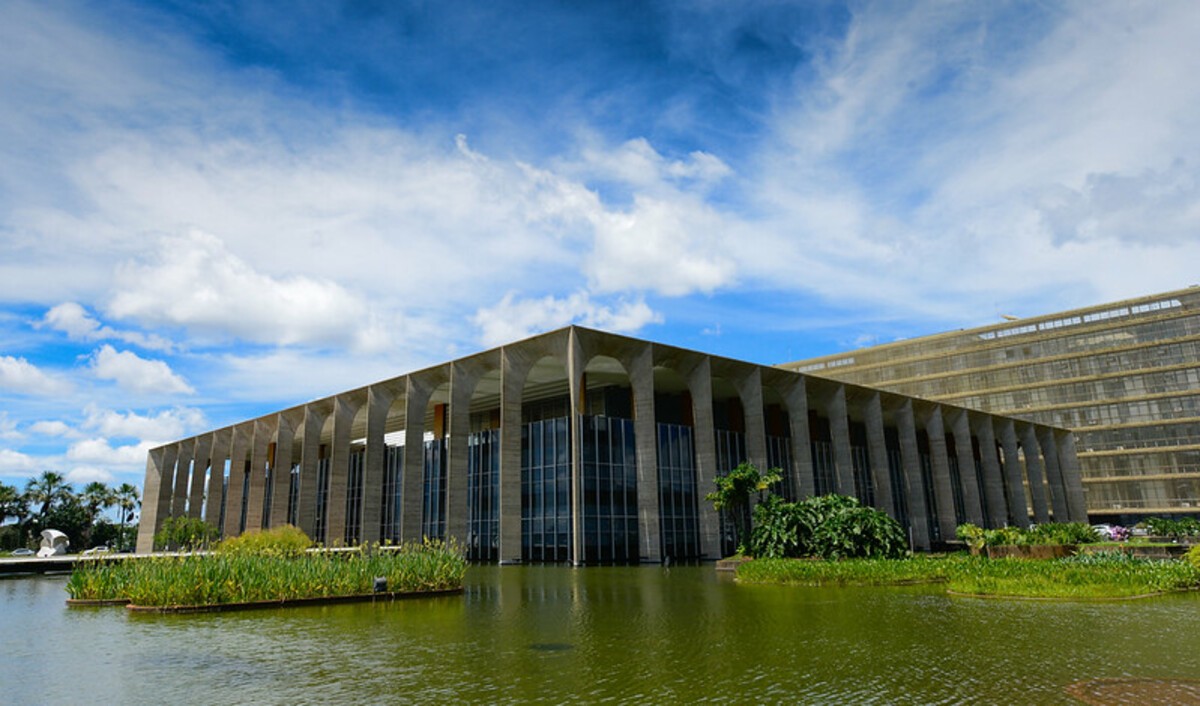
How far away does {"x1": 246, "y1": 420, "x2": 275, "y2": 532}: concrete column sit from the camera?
227 ft

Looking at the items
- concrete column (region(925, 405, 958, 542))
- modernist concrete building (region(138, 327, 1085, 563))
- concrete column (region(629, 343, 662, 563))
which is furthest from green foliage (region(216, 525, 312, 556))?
concrete column (region(925, 405, 958, 542))

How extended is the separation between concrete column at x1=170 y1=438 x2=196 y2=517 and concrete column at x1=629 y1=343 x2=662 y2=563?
61.5 m

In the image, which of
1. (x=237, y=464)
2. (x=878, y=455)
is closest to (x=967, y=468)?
(x=878, y=455)

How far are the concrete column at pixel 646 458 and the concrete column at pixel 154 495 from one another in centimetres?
6543

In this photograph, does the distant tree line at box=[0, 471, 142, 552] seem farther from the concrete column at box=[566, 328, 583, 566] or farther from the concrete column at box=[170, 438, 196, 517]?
the concrete column at box=[566, 328, 583, 566]

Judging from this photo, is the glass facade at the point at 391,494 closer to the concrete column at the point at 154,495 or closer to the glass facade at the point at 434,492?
the glass facade at the point at 434,492

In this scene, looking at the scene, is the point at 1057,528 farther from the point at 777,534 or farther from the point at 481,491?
the point at 481,491

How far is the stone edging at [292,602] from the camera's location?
19188 millimetres

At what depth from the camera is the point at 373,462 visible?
53.8m

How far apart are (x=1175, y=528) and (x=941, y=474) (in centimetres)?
2068

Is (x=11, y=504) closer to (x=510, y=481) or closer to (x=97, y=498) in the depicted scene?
(x=97, y=498)

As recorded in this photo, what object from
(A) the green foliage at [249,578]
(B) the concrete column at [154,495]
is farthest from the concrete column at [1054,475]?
(B) the concrete column at [154,495]

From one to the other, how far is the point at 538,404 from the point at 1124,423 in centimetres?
7211

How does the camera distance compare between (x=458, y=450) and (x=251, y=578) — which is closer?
(x=251, y=578)
